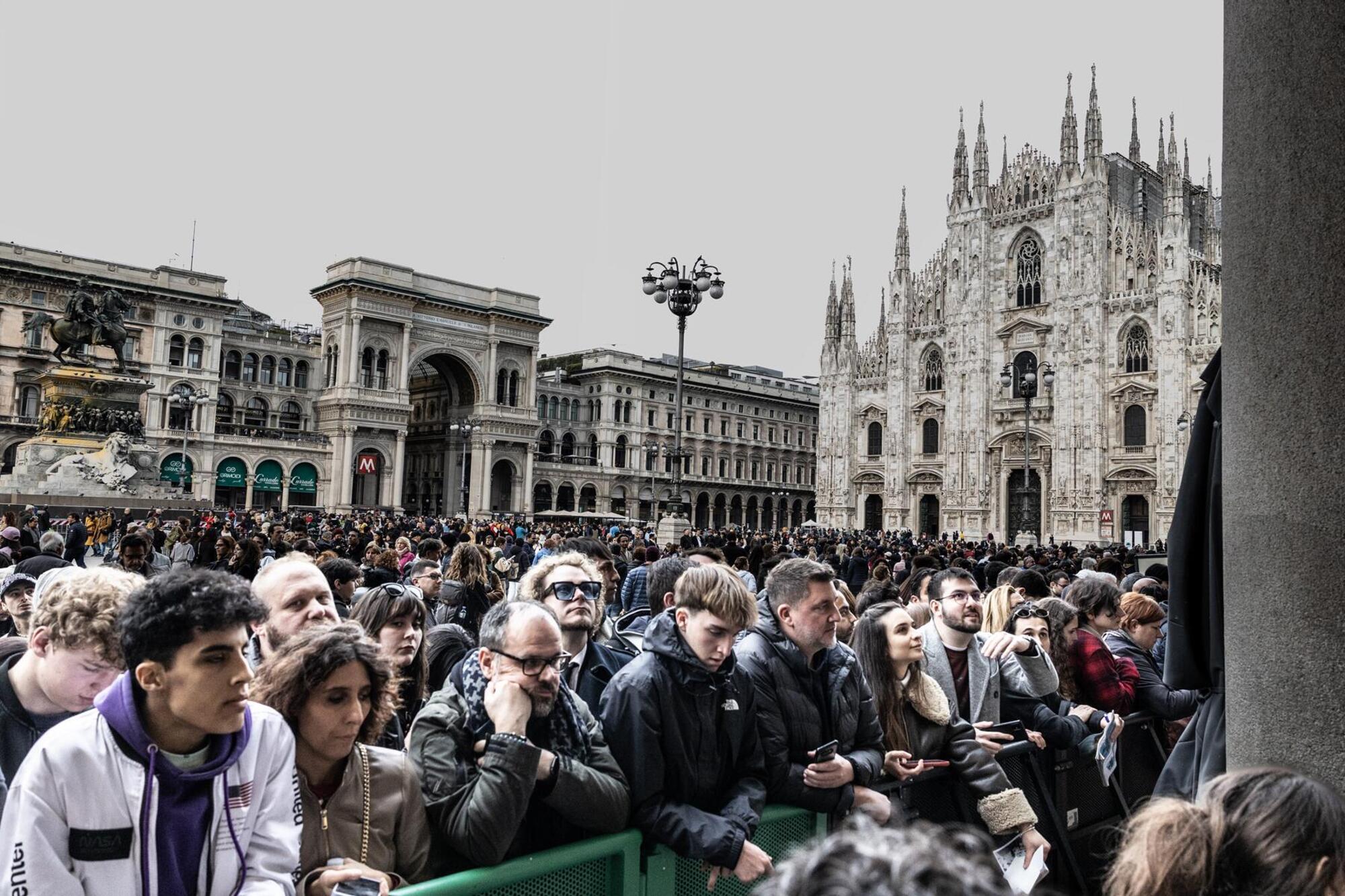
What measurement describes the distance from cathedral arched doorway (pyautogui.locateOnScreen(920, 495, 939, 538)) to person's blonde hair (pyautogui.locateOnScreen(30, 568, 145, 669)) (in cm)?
4707

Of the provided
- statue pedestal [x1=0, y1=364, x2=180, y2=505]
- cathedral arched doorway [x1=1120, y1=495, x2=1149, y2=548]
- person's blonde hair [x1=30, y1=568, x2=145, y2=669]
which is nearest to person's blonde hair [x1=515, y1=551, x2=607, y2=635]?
person's blonde hair [x1=30, y1=568, x2=145, y2=669]

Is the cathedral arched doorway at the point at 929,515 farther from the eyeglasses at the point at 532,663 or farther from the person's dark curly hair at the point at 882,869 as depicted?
the person's dark curly hair at the point at 882,869

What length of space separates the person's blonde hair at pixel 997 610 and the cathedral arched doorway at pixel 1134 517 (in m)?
38.5

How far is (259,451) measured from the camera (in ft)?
159

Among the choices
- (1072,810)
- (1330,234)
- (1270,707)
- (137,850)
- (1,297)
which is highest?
(1,297)

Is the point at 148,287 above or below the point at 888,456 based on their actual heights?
above

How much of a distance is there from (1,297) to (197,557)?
40990 millimetres

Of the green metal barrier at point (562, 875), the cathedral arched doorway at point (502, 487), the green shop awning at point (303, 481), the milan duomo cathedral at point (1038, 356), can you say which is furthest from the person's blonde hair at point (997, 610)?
the cathedral arched doorway at point (502, 487)

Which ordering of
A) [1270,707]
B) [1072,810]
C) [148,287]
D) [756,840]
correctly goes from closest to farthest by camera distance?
[1270,707]
[756,840]
[1072,810]
[148,287]

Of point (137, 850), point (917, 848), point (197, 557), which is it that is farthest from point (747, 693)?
point (197, 557)

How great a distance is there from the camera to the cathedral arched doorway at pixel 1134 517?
134 feet

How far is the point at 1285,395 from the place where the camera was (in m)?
2.32

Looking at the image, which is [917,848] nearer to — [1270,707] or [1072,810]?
[1270,707]

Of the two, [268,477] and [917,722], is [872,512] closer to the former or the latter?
[268,477]
